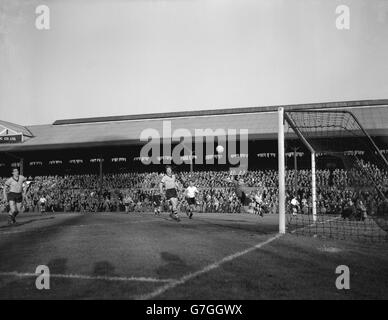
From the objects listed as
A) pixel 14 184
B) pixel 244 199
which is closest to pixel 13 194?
pixel 14 184

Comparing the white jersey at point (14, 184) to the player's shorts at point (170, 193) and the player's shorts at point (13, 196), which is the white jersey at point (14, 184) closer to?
the player's shorts at point (13, 196)

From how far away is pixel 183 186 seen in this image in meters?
30.7

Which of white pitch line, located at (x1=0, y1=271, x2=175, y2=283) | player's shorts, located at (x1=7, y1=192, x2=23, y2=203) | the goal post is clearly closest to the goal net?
→ the goal post

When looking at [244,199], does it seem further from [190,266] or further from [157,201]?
[190,266]

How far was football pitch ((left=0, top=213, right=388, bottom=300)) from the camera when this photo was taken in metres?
5.19

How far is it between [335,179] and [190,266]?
2214 cm

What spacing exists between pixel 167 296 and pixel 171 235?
574 centimetres

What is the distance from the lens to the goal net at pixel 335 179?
1397cm

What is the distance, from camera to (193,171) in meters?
32.3

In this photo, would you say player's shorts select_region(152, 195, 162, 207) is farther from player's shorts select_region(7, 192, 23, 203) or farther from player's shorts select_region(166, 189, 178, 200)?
player's shorts select_region(7, 192, 23, 203)

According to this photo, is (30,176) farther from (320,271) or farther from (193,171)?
(320,271)

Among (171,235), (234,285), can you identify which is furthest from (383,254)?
(171,235)

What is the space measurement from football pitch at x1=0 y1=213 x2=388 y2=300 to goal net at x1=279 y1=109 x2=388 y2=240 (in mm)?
3608

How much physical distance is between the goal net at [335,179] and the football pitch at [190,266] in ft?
11.8
